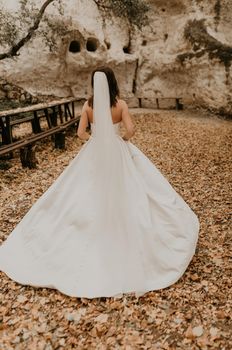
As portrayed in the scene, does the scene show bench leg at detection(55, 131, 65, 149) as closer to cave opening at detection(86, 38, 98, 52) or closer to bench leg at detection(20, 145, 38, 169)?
bench leg at detection(20, 145, 38, 169)

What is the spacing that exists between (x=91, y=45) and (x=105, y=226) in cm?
1433

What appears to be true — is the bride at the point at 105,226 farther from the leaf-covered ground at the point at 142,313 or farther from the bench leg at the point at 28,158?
the bench leg at the point at 28,158

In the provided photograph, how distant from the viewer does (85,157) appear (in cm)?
408

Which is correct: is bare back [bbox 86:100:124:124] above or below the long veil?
above

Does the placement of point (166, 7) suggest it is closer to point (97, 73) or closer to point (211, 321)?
point (97, 73)

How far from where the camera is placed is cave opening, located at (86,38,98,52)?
16.0 meters

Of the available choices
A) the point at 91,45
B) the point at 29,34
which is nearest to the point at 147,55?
the point at 91,45

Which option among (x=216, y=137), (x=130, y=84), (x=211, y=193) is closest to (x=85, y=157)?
(x=211, y=193)

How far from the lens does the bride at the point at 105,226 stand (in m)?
3.54

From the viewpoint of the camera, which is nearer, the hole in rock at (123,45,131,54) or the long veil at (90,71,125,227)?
the long veil at (90,71,125,227)

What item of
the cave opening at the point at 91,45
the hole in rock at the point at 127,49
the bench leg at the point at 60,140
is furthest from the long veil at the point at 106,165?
the hole in rock at the point at 127,49

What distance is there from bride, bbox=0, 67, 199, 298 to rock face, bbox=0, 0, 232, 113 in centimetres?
1100

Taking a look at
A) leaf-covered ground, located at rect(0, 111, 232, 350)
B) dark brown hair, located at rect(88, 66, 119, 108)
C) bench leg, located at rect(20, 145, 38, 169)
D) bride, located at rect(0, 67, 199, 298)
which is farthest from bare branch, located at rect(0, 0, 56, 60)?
dark brown hair, located at rect(88, 66, 119, 108)

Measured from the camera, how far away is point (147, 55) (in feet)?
54.5
